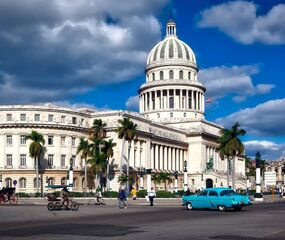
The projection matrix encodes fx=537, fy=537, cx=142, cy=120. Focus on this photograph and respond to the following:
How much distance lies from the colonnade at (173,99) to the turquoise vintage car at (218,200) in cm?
10331

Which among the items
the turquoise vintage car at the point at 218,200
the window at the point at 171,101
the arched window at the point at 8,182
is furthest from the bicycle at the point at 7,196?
the window at the point at 171,101

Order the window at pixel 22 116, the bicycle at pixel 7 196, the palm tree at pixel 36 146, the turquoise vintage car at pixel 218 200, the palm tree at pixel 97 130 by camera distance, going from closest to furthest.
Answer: the turquoise vintage car at pixel 218 200 < the bicycle at pixel 7 196 < the palm tree at pixel 36 146 < the palm tree at pixel 97 130 < the window at pixel 22 116

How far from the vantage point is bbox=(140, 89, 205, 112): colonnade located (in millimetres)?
146000

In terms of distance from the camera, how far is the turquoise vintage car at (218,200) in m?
39.9

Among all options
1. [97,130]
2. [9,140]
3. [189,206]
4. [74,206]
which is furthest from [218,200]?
[9,140]

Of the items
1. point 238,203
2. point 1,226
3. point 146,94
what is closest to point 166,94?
point 146,94

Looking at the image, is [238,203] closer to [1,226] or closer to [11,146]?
[1,226]

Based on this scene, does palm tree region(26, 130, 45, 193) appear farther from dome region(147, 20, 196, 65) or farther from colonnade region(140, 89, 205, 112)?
dome region(147, 20, 196, 65)

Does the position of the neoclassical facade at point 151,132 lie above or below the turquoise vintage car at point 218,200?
above

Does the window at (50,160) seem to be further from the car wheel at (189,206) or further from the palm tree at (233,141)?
the car wheel at (189,206)

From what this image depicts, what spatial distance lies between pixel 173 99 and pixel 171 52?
13276 mm

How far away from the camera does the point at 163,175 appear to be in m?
111

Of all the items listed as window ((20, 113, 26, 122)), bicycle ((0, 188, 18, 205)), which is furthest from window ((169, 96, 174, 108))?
bicycle ((0, 188, 18, 205))

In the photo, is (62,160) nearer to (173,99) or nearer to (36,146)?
(36,146)
